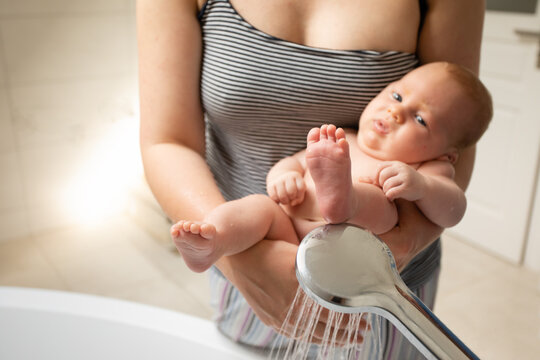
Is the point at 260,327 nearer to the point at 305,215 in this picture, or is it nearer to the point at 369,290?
the point at 305,215

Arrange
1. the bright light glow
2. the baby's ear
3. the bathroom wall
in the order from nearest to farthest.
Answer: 1. the baby's ear
2. the bathroom wall
3. the bright light glow

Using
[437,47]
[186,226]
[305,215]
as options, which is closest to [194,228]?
[186,226]

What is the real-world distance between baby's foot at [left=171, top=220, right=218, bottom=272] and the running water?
110 mm

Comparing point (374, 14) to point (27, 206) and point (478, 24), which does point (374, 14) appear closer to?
point (478, 24)

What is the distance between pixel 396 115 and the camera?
782 millimetres

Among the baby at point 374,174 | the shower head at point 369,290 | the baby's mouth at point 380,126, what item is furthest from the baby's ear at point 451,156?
the shower head at point 369,290

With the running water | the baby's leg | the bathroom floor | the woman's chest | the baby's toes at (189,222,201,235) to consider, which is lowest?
the bathroom floor

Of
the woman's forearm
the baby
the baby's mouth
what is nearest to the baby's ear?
the baby

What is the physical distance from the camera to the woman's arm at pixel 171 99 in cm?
73

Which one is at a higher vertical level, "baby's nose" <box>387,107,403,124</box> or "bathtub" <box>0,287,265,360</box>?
"baby's nose" <box>387,107,403,124</box>

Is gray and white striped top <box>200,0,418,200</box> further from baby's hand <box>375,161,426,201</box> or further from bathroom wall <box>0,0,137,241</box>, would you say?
bathroom wall <box>0,0,137,241</box>

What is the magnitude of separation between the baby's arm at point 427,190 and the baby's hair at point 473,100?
0.07 metres

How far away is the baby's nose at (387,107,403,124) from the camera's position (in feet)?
2.52

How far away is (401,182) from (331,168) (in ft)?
0.47
